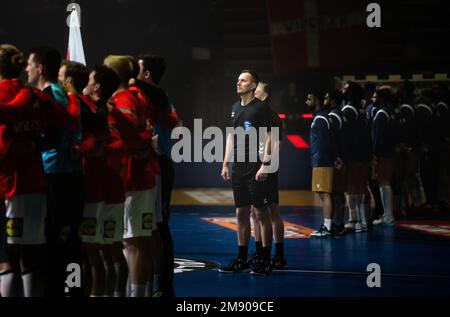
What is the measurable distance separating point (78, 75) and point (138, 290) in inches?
71.1

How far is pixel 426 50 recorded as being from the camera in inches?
903

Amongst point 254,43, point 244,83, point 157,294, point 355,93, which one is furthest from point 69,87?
point 254,43

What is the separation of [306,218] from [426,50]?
342 inches

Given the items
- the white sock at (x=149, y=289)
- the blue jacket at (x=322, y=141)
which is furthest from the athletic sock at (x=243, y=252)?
the blue jacket at (x=322, y=141)

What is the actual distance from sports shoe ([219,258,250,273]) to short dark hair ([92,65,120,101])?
11.4 ft

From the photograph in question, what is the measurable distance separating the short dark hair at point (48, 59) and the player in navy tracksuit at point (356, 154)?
7.72m

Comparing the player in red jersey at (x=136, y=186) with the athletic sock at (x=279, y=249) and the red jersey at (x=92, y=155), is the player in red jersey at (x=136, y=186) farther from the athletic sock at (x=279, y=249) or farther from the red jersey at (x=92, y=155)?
the athletic sock at (x=279, y=249)

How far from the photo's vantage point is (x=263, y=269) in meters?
10.2

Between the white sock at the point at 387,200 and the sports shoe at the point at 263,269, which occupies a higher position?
the white sock at the point at 387,200

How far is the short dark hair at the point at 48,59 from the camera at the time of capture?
6.91 metres

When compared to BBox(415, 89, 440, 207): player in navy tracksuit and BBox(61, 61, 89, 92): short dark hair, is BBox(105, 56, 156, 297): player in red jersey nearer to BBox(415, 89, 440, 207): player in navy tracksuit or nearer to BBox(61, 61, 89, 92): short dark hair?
BBox(61, 61, 89, 92): short dark hair

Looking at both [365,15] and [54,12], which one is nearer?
[54,12]
